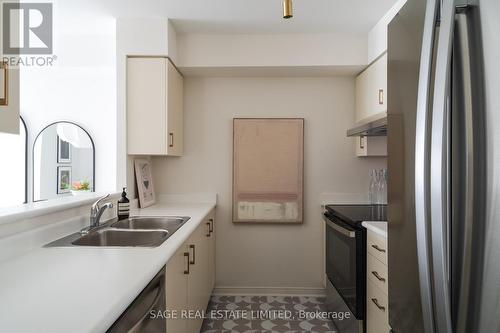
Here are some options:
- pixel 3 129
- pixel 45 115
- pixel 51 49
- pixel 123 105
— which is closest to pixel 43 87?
pixel 45 115

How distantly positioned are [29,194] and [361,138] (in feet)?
12.1

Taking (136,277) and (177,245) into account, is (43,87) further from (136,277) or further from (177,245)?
(136,277)

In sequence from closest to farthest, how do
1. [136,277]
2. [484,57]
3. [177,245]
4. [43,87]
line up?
[484,57] → [136,277] → [177,245] → [43,87]

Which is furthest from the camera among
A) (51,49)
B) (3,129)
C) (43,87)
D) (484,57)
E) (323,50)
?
(43,87)

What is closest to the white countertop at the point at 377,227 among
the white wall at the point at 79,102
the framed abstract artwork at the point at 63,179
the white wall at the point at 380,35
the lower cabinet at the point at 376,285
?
the lower cabinet at the point at 376,285

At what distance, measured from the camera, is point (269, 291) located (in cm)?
311

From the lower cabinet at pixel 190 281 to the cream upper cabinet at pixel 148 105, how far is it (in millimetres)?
790

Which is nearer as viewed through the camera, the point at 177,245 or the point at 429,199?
the point at 429,199

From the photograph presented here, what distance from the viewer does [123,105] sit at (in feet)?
8.43

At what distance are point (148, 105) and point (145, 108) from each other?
0.03m

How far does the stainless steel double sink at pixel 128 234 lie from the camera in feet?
5.41

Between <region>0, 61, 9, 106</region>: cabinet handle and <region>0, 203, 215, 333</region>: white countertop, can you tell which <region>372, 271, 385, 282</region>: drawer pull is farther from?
<region>0, 61, 9, 106</region>: cabinet handle

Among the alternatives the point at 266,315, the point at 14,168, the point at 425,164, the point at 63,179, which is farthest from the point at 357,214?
the point at 14,168

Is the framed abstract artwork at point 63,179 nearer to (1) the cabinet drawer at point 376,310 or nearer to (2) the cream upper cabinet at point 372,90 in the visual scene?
(2) the cream upper cabinet at point 372,90
